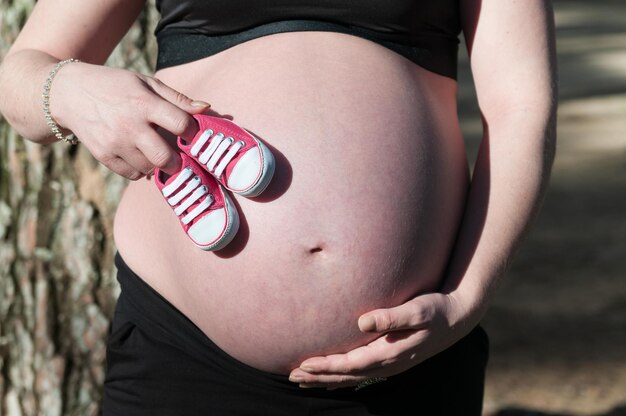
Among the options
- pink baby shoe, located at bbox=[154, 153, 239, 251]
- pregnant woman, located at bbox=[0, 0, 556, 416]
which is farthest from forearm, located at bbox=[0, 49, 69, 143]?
pink baby shoe, located at bbox=[154, 153, 239, 251]

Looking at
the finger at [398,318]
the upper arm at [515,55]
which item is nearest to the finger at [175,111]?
the finger at [398,318]

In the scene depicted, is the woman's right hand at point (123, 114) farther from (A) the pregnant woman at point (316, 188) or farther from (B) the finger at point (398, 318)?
(B) the finger at point (398, 318)

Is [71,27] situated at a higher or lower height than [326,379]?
higher

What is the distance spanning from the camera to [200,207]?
4.54ft

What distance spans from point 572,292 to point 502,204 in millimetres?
2758

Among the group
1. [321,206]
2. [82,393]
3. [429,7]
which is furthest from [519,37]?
[82,393]

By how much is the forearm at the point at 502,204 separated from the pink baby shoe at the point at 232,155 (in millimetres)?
354

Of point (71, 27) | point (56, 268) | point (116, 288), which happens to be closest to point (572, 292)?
point (116, 288)

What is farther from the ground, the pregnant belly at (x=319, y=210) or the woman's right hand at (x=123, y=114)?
the woman's right hand at (x=123, y=114)

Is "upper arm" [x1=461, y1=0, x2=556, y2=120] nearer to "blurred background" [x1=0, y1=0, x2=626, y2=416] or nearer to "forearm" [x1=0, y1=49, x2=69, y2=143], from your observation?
"forearm" [x1=0, y1=49, x2=69, y2=143]

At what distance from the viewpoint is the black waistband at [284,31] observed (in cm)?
156

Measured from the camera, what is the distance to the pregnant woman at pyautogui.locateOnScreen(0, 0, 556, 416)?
56.0 inches

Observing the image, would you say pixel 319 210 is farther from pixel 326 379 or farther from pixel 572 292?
pixel 572 292

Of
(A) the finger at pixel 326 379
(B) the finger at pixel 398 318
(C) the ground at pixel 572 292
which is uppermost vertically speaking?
(B) the finger at pixel 398 318
